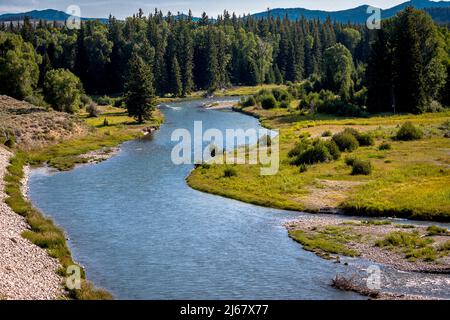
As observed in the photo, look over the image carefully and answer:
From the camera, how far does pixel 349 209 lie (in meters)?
53.5

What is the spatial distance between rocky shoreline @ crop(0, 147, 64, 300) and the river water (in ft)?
8.99

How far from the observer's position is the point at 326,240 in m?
45.2

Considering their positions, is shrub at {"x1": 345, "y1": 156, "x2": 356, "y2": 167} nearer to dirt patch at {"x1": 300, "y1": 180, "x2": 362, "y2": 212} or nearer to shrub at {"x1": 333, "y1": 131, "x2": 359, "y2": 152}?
dirt patch at {"x1": 300, "y1": 180, "x2": 362, "y2": 212}

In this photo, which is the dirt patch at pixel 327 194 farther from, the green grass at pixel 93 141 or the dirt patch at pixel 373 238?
the green grass at pixel 93 141

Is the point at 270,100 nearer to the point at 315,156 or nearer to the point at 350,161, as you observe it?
the point at 315,156

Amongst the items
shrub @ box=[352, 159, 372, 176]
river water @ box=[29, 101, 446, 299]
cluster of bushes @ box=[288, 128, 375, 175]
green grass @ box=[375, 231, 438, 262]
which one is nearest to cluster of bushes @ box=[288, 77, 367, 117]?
cluster of bushes @ box=[288, 128, 375, 175]

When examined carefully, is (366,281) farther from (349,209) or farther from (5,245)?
(5,245)

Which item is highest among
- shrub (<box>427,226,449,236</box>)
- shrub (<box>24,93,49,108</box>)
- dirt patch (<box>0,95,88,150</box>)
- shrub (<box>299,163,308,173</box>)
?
shrub (<box>24,93,49,108</box>)

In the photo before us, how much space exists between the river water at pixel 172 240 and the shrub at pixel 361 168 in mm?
14101

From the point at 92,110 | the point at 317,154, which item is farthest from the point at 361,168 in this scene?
the point at 92,110

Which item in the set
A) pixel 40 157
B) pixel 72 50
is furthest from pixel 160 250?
pixel 72 50

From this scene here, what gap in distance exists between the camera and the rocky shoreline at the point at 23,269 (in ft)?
108

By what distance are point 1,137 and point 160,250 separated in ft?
164

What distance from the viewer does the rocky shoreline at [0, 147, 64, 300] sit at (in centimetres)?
3297
